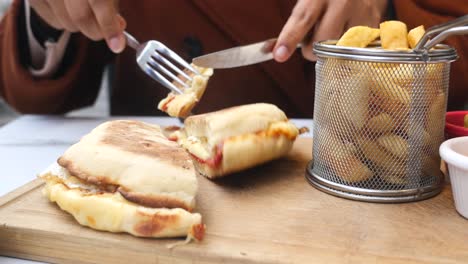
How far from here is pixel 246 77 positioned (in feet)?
5.71

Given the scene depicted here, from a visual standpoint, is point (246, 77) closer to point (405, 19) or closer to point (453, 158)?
point (405, 19)

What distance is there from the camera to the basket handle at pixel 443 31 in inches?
31.0

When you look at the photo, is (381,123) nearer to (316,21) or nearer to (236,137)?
(236,137)

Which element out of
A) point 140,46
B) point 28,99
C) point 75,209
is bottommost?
point 28,99

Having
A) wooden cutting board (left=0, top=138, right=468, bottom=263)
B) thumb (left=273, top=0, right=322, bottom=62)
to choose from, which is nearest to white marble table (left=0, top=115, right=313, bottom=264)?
wooden cutting board (left=0, top=138, right=468, bottom=263)

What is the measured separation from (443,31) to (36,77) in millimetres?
1360

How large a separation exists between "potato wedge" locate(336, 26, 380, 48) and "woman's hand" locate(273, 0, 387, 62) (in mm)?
237

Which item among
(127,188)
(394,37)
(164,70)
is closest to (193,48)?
(164,70)

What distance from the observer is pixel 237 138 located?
93cm

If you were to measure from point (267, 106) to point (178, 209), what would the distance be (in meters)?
0.38

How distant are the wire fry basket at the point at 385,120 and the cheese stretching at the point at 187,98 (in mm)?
349

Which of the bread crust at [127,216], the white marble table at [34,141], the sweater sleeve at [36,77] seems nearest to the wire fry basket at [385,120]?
the bread crust at [127,216]

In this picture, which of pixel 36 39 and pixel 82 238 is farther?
pixel 36 39

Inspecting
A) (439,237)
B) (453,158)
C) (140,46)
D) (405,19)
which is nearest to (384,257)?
(439,237)
